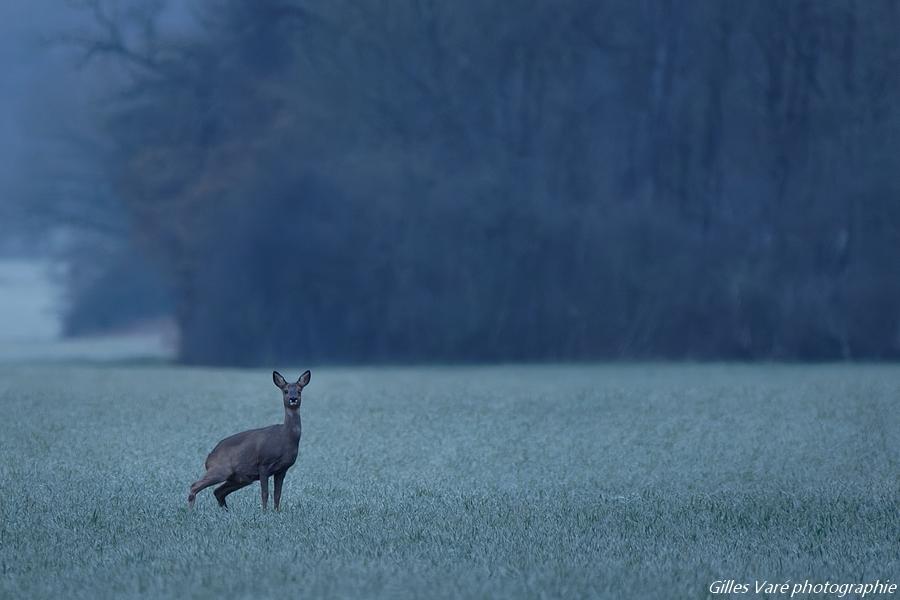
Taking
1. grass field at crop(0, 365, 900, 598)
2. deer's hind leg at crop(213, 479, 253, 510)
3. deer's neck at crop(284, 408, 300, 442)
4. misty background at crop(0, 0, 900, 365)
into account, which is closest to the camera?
grass field at crop(0, 365, 900, 598)

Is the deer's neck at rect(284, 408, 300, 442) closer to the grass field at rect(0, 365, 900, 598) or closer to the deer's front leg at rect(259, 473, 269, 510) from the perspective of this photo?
the deer's front leg at rect(259, 473, 269, 510)

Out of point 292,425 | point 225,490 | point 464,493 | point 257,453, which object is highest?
point 292,425

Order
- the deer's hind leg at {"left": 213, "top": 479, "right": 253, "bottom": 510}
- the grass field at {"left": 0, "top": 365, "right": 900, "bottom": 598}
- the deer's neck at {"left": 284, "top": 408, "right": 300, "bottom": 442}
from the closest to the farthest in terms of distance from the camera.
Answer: the grass field at {"left": 0, "top": 365, "right": 900, "bottom": 598} → the deer's neck at {"left": 284, "top": 408, "right": 300, "bottom": 442} → the deer's hind leg at {"left": 213, "top": 479, "right": 253, "bottom": 510}

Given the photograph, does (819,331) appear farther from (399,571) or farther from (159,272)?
(399,571)

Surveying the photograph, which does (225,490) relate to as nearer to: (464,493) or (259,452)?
(259,452)

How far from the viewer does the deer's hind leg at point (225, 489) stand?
7.62m

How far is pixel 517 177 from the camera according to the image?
24.0 metres

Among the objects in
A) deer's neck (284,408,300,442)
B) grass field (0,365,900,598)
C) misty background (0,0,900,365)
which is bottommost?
grass field (0,365,900,598)

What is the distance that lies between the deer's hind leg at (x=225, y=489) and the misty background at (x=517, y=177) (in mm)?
15218

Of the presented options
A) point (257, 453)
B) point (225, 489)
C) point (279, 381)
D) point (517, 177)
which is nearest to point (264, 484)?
point (257, 453)

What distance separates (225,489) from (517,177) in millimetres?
16658

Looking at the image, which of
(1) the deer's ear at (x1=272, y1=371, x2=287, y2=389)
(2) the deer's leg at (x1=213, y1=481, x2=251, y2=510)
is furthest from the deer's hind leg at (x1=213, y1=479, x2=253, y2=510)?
(1) the deer's ear at (x1=272, y1=371, x2=287, y2=389)

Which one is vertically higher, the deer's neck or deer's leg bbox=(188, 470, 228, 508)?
the deer's neck

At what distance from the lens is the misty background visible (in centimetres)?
2266
